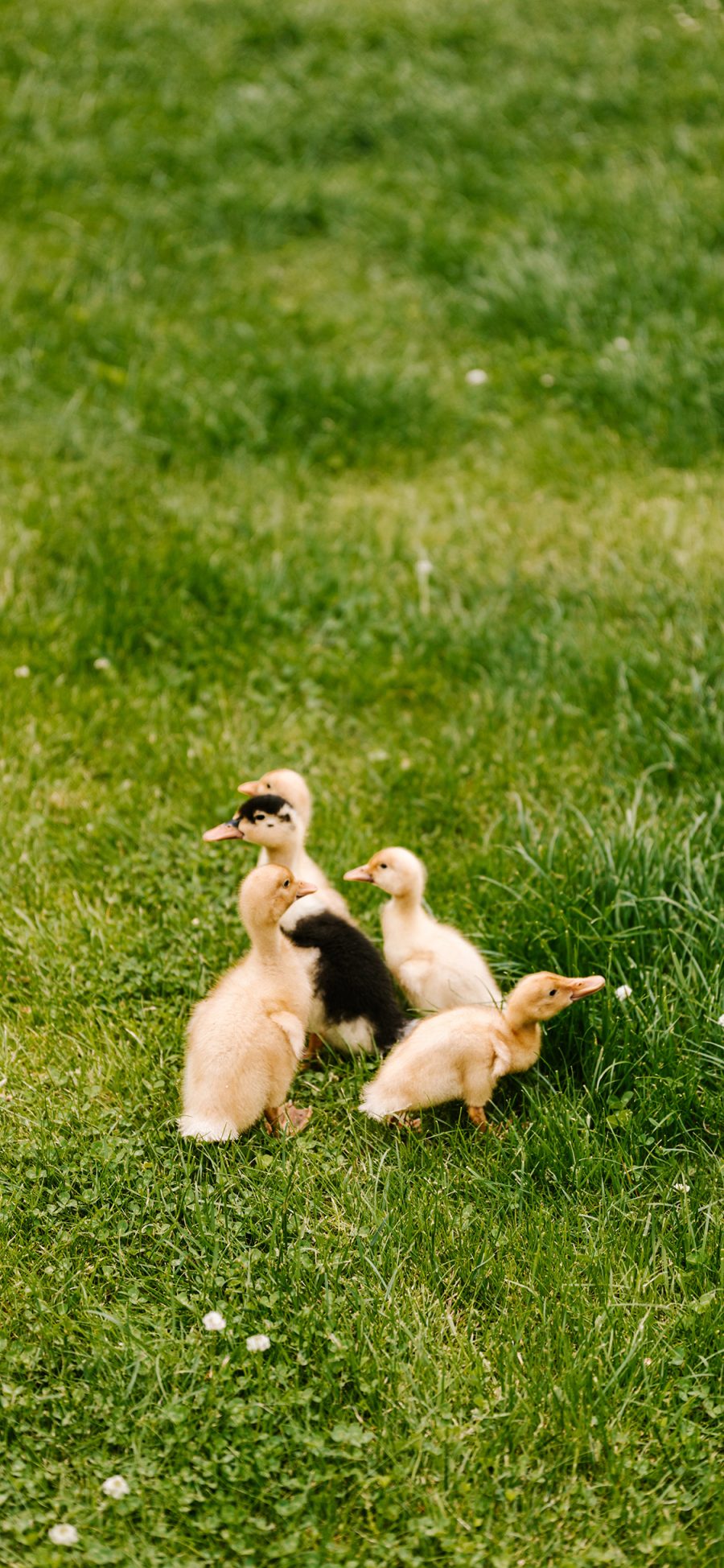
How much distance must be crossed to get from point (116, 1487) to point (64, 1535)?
0.41 feet

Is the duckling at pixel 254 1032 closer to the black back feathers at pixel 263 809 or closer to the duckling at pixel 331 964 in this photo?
the duckling at pixel 331 964

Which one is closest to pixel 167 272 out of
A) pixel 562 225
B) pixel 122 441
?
pixel 122 441

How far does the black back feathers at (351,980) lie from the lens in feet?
11.9

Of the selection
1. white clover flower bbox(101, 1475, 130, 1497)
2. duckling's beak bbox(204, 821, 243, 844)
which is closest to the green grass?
white clover flower bbox(101, 1475, 130, 1497)

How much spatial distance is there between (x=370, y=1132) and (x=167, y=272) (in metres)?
5.73

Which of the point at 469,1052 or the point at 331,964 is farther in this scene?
the point at 331,964

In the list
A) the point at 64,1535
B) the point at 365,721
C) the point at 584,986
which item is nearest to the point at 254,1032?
the point at 584,986

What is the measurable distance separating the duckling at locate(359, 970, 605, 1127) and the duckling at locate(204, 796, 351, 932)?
1.81 ft

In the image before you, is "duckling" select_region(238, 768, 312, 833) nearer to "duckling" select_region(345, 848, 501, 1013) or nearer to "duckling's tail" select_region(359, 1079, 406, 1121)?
"duckling" select_region(345, 848, 501, 1013)

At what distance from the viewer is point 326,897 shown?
394cm

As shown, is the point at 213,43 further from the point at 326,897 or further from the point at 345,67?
the point at 326,897

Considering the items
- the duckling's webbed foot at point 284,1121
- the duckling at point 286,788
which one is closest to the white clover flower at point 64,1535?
the duckling's webbed foot at point 284,1121

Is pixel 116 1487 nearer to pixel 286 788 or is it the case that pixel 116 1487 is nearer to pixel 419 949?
pixel 419 949

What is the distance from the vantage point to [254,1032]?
334cm
